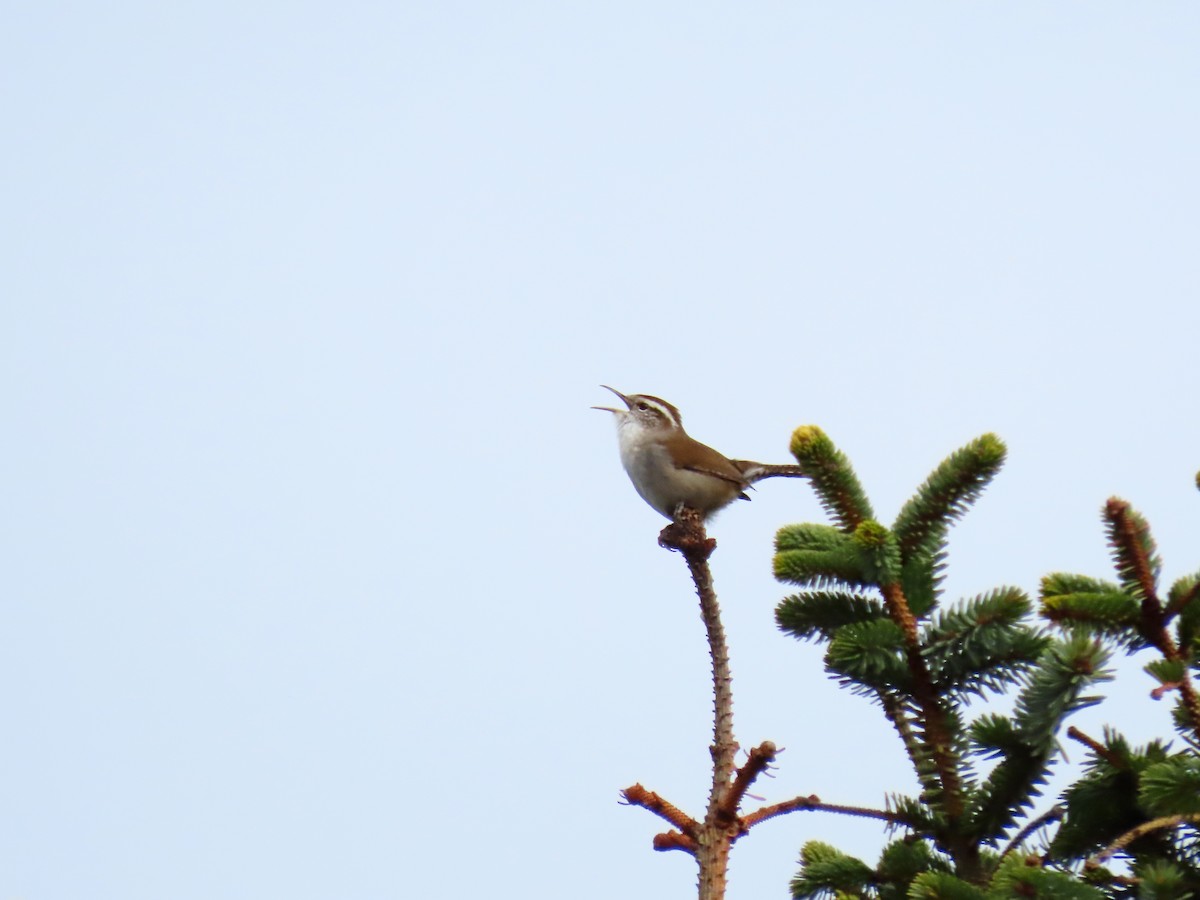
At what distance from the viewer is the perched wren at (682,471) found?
7.73 metres

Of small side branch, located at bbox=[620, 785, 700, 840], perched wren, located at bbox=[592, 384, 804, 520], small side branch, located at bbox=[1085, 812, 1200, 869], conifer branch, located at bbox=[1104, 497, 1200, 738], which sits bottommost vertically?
small side branch, located at bbox=[1085, 812, 1200, 869]

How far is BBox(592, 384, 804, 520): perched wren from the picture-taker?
7.73 m

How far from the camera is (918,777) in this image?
2.91 meters

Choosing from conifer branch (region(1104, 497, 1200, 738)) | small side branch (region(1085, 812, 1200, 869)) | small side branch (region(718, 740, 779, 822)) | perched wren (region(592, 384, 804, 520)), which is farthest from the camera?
perched wren (region(592, 384, 804, 520))

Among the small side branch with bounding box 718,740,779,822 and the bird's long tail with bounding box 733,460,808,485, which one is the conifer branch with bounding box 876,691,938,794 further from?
the bird's long tail with bounding box 733,460,808,485

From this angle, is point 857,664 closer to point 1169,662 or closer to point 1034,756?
point 1034,756

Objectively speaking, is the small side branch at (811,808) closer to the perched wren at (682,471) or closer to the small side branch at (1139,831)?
the small side branch at (1139,831)

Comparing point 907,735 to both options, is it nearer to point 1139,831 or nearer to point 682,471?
point 1139,831

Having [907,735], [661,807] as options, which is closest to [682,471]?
[907,735]

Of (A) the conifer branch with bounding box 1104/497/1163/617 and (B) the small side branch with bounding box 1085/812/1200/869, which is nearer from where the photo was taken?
(B) the small side branch with bounding box 1085/812/1200/869

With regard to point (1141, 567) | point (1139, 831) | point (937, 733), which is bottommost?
point (1139, 831)

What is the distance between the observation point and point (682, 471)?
25.3 ft

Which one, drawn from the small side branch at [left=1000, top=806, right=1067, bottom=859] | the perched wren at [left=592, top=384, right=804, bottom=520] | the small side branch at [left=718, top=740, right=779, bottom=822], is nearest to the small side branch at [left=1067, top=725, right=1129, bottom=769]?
the small side branch at [left=1000, top=806, right=1067, bottom=859]

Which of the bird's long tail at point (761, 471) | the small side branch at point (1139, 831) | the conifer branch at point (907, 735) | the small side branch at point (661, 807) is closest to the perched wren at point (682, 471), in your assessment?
the bird's long tail at point (761, 471)
